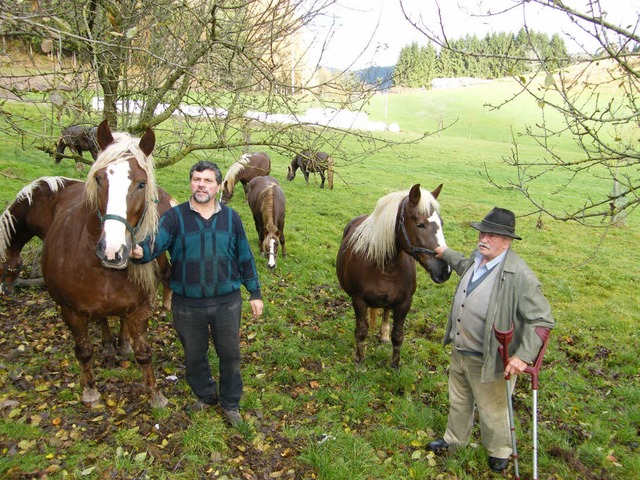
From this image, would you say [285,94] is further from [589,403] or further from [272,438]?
[589,403]

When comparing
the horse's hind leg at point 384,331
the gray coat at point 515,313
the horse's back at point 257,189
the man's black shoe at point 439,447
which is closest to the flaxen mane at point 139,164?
the gray coat at point 515,313

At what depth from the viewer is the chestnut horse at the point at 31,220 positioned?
4.95 metres

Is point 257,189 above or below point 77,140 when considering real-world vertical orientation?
below

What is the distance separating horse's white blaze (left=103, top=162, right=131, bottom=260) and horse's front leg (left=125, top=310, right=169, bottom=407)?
1.23 meters

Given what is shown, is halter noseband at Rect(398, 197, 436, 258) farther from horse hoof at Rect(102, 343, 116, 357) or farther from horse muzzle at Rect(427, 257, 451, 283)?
horse hoof at Rect(102, 343, 116, 357)

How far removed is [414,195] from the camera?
4.29 metres

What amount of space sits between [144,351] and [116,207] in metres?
1.67

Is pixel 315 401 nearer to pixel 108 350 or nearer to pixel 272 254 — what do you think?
pixel 108 350

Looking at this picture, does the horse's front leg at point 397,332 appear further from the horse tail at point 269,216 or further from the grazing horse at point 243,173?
the grazing horse at point 243,173

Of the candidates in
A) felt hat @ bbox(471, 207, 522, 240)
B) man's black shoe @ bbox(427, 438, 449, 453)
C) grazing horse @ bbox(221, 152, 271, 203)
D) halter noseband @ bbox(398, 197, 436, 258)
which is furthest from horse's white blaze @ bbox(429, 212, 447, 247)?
grazing horse @ bbox(221, 152, 271, 203)

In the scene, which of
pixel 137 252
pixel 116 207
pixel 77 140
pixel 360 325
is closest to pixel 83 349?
pixel 137 252

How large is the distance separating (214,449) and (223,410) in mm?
462

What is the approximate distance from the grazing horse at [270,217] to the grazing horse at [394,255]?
3025mm

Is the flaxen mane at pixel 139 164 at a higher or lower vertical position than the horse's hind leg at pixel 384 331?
higher
